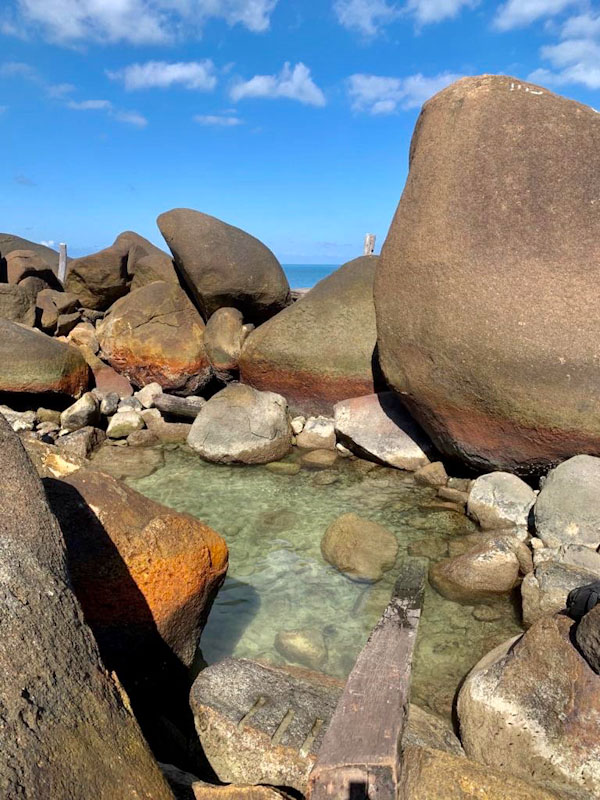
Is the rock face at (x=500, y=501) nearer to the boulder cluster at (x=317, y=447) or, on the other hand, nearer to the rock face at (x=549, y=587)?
the boulder cluster at (x=317, y=447)

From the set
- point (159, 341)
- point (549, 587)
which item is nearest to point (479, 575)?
point (549, 587)

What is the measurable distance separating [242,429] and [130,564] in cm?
508

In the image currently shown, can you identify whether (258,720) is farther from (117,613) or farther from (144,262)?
(144,262)

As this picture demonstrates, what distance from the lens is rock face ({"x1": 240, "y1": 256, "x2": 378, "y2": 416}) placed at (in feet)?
28.4

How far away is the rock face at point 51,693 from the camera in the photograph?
4.78 feet

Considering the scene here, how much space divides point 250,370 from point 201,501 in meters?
3.26

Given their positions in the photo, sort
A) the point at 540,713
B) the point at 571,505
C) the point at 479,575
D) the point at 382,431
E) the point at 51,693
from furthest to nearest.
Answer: the point at 382,431 < the point at 571,505 < the point at 479,575 < the point at 540,713 < the point at 51,693

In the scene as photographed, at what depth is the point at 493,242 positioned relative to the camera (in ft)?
19.4

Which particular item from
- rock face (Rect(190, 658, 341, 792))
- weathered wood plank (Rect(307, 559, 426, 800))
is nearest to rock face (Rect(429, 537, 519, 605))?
weathered wood plank (Rect(307, 559, 426, 800))

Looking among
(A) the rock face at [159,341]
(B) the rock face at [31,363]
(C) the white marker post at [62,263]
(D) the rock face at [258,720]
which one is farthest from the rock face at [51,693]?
(C) the white marker post at [62,263]

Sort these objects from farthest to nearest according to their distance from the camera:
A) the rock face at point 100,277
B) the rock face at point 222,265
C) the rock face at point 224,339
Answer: the rock face at point 100,277 → the rock face at point 222,265 → the rock face at point 224,339

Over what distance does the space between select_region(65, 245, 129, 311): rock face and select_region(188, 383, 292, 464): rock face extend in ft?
17.8

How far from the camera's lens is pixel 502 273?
5.83m

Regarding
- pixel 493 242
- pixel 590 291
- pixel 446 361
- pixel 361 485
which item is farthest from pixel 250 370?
pixel 590 291
